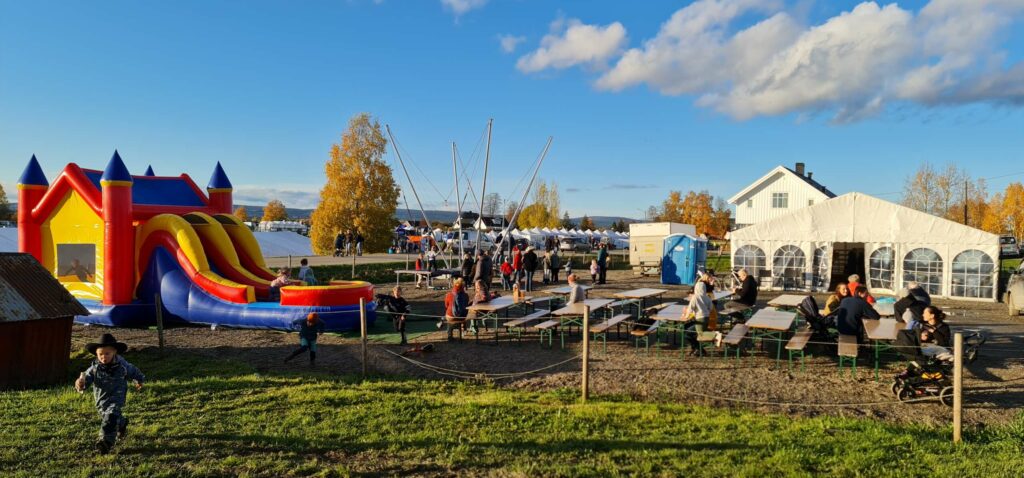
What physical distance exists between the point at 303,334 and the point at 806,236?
18.3m

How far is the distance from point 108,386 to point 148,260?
1025 cm

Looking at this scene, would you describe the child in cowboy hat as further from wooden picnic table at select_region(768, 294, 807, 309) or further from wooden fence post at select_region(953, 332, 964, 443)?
wooden picnic table at select_region(768, 294, 807, 309)

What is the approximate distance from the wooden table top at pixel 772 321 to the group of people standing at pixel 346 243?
89.1ft

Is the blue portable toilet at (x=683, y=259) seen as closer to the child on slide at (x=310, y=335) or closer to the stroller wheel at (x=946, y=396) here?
the stroller wheel at (x=946, y=396)

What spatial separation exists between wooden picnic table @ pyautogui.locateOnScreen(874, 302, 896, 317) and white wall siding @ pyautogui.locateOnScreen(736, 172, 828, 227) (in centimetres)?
2792

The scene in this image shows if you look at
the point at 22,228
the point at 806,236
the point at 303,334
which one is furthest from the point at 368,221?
the point at 303,334

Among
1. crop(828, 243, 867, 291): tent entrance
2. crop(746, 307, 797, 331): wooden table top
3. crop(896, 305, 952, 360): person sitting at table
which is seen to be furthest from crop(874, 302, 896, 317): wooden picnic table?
crop(828, 243, 867, 291): tent entrance

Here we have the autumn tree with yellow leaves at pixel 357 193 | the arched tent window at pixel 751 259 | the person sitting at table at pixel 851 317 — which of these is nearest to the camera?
the person sitting at table at pixel 851 317

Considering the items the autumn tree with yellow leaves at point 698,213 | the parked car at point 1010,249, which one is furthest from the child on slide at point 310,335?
the autumn tree with yellow leaves at point 698,213

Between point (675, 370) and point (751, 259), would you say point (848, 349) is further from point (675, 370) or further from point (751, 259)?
point (751, 259)

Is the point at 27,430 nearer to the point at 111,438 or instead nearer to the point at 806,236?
the point at 111,438

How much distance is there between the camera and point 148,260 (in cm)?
1536

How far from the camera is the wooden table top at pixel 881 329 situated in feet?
29.7

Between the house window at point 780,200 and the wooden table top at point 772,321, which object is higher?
the house window at point 780,200
